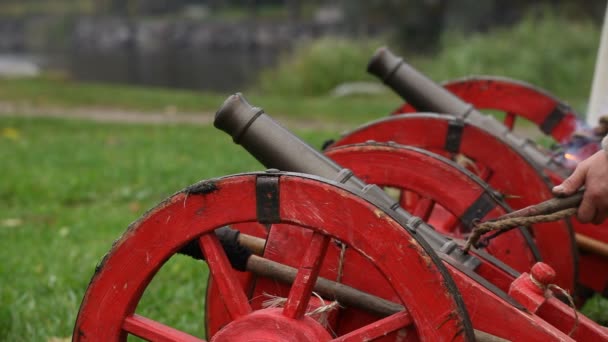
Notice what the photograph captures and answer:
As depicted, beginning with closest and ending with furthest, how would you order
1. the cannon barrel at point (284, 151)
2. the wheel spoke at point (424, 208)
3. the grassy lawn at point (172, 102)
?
the cannon barrel at point (284, 151), the wheel spoke at point (424, 208), the grassy lawn at point (172, 102)

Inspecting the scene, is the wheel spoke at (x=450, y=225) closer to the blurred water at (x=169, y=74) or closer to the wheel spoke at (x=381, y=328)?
the wheel spoke at (x=381, y=328)

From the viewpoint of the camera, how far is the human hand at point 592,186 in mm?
1965

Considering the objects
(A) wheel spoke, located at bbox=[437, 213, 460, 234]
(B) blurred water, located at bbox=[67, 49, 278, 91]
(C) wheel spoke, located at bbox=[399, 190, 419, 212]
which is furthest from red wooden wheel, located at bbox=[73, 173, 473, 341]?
(B) blurred water, located at bbox=[67, 49, 278, 91]

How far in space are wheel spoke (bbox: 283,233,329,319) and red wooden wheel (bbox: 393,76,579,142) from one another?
90.4 inches

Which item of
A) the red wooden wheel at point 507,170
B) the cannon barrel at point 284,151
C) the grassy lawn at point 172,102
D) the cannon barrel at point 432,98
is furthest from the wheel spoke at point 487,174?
the grassy lawn at point 172,102

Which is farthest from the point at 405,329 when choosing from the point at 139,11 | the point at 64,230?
the point at 139,11

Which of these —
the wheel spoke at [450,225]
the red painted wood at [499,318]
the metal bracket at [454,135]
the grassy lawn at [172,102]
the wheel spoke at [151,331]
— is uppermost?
the metal bracket at [454,135]

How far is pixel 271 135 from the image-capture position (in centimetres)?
224

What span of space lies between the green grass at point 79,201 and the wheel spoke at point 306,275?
152 cm

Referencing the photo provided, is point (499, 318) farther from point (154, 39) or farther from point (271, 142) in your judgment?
point (154, 39)

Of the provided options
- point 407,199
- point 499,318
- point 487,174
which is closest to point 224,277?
point 499,318

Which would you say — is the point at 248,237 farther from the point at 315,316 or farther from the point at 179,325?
the point at 179,325

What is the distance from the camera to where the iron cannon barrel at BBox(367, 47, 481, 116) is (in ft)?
11.1

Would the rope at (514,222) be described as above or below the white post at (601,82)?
below
